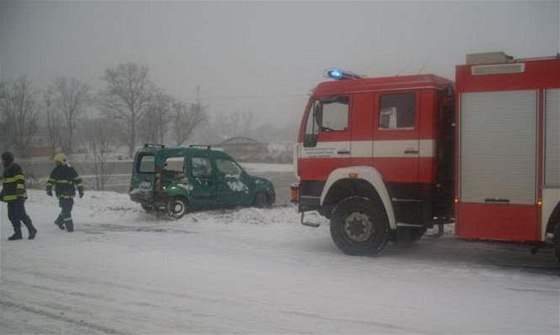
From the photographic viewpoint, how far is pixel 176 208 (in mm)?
13773

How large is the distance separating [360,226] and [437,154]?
170 cm

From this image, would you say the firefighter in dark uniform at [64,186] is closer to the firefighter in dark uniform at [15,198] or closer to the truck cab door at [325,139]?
the firefighter in dark uniform at [15,198]

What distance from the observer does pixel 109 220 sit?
549 inches

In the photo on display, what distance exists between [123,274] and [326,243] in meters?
4.09

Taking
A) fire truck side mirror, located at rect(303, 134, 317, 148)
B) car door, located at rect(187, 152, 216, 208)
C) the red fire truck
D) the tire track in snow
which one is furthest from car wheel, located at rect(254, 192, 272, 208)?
the tire track in snow

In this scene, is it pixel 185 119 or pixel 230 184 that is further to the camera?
pixel 185 119

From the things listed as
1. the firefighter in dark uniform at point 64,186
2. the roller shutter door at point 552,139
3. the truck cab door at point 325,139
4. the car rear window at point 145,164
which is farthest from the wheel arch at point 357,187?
the firefighter in dark uniform at point 64,186

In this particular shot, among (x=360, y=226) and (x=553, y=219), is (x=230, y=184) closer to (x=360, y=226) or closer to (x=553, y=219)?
(x=360, y=226)

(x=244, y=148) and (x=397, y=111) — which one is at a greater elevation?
(x=397, y=111)

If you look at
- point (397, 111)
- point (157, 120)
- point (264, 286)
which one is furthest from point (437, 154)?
point (157, 120)

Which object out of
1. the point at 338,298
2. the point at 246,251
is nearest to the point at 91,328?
the point at 338,298

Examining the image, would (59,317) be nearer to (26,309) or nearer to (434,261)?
(26,309)

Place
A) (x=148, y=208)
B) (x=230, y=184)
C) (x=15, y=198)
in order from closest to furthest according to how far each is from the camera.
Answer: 1. (x=15, y=198)
2. (x=148, y=208)
3. (x=230, y=184)

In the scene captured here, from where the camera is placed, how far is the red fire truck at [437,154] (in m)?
7.78
